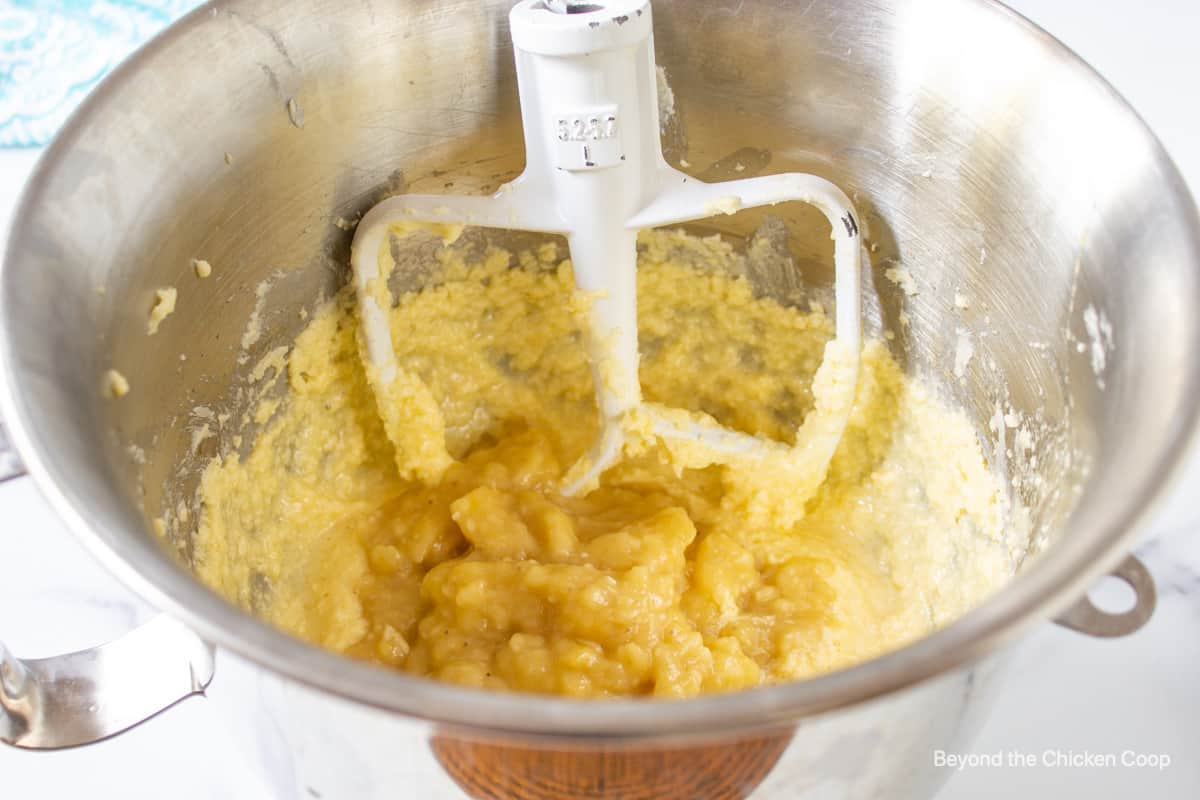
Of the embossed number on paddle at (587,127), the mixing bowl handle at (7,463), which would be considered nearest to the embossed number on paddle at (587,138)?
the embossed number on paddle at (587,127)

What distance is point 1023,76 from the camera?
85 cm

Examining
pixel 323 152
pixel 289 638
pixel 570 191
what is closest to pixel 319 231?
pixel 323 152

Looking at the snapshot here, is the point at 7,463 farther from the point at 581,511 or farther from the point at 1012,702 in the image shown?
the point at 1012,702

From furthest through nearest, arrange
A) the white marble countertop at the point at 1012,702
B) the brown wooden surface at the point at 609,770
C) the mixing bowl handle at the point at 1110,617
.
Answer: the white marble countertop at the point at 1012,702 < the mixing bowl handle at the point at 1110,617 < the brown wooden surface at the point at 609,770

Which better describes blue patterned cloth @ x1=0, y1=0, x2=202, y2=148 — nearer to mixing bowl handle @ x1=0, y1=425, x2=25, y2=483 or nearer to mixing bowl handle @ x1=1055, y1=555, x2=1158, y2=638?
mixing bowl handle @ x1=0, y1=425, x2=25, y2=483

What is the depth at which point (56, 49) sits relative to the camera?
146 cm

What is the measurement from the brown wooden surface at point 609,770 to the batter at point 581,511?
0.31m

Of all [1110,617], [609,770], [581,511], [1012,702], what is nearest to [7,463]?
[609,770]

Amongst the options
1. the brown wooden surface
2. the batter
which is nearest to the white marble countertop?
the batter

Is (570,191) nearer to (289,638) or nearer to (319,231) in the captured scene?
(319,231)

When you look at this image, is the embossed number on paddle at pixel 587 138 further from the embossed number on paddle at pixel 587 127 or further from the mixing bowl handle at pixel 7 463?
the mixing bowl handle at pixel 7 463

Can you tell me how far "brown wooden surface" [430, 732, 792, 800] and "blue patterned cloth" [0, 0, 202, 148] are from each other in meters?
1.17

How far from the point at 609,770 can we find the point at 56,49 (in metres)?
1.33

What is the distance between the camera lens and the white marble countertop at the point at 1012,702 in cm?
90
